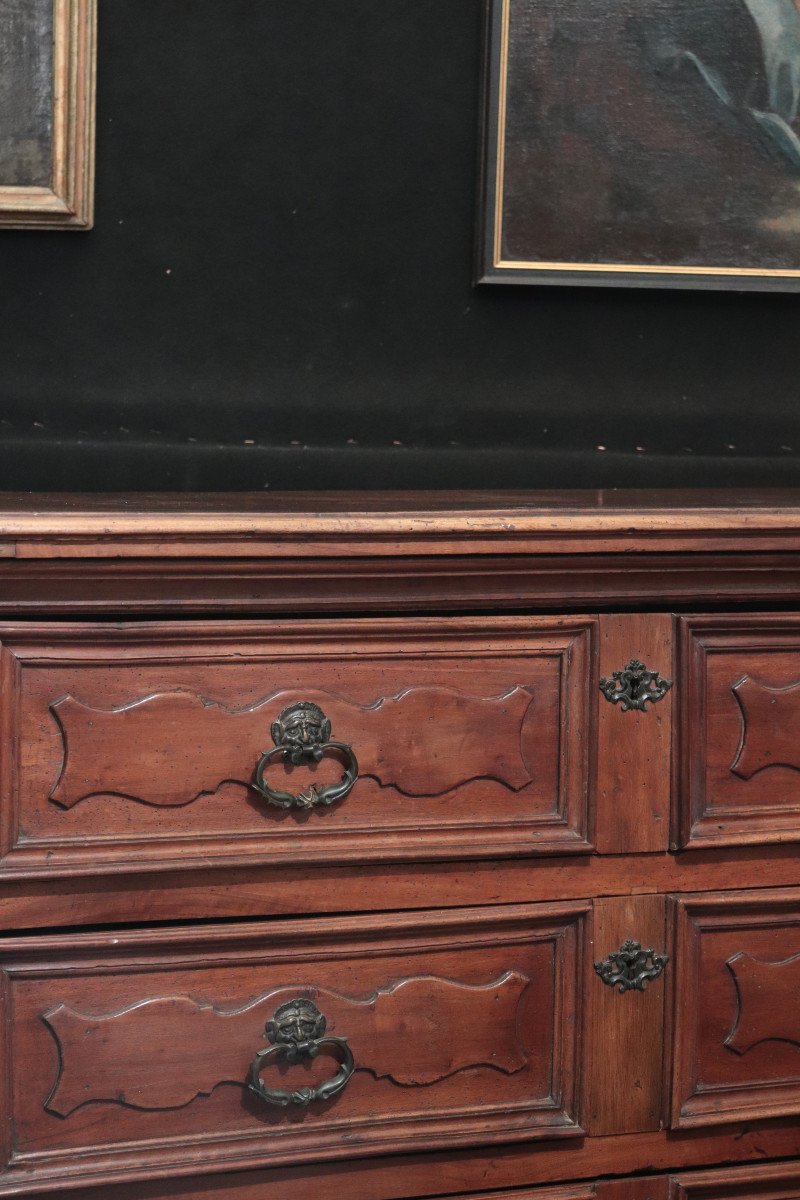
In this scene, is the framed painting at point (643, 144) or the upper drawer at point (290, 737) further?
the framed painting at point (643, 144)

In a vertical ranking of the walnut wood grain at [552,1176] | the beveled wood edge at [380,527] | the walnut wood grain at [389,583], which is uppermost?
the beveled wood edge at [380,527]

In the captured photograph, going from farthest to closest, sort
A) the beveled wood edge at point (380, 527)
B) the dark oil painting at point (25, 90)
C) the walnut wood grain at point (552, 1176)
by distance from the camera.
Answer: the dark oil painting at point (25, 90)
the walnut wood grain at point (552, 1176)
the beveled wood edge at point (380, 527)

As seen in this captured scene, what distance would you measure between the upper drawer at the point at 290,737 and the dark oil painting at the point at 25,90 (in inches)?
35.3

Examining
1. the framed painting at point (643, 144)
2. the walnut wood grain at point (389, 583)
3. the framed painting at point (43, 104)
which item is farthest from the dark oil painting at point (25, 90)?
the walnut wood grain at point (389, 583)

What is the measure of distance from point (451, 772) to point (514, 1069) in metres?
0.33

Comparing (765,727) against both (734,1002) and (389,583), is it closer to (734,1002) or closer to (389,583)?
(734,1002)

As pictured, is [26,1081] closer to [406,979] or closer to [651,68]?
[406,979]

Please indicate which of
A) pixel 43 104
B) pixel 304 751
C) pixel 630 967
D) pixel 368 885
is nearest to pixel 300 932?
pixel 368 885

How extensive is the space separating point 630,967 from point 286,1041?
0.37m

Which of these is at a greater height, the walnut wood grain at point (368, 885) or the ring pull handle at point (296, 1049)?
the walnut wood grain at point (368, 885)

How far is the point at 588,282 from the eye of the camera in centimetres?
178

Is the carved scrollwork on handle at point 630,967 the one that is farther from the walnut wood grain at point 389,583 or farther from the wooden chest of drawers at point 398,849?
the walnut wood grain at point 389,583

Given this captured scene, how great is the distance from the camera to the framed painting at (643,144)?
174 cm

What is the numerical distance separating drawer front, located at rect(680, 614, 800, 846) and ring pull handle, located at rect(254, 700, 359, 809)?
0.36 m
